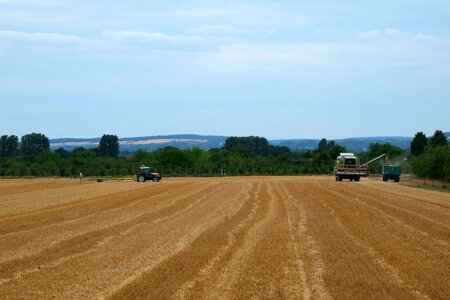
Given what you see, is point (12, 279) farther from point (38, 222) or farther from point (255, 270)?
point (38, 222)

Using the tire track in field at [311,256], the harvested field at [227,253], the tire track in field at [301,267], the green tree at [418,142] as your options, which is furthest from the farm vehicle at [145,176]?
the green tree at [418,142]

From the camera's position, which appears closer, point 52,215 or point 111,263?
point 111,263

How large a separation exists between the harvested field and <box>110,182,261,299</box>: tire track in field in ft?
0.06

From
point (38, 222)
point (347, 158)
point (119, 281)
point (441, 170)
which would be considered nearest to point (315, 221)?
point (38, 222)

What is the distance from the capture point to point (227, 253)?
16.2 m

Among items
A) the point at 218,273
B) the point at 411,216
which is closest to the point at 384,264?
the point at 218,273

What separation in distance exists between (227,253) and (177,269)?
2546mm

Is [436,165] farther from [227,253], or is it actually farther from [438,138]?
[438,138]

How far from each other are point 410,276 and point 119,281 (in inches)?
199

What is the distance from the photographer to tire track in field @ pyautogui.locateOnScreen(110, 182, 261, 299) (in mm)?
11469

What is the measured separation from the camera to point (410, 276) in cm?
1300

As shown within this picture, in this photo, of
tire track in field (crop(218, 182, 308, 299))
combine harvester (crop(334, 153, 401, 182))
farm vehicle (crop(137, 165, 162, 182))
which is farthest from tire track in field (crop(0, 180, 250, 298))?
combine harvester (crop(334, 153, 401, 182))

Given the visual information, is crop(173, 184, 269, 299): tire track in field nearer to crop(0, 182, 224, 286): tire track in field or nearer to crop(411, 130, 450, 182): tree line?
crop(0, 182, 224, 286): tire track in field

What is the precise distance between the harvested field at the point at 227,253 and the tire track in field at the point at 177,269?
0.7 inches
